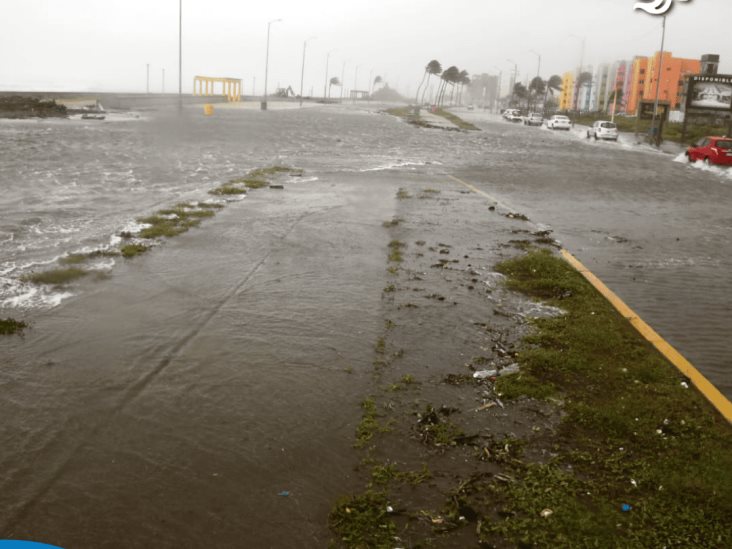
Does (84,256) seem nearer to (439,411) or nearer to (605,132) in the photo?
(439,411)

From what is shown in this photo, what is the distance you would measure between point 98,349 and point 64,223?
646 cm

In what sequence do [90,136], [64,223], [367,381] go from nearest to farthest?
[367,381] < [64,223] < [90,136]

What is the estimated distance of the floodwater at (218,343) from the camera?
3854 millimetres

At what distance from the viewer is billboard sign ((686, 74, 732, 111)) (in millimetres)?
46781

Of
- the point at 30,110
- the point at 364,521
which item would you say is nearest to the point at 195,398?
the point at 364,521

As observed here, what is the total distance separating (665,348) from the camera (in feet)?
21.5

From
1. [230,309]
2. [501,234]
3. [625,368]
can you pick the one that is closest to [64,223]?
[230,309]

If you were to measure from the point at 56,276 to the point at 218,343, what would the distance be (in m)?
2.97

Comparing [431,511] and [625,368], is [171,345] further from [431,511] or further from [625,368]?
[625,368]

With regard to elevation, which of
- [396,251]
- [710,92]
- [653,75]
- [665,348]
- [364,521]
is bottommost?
[364,521]

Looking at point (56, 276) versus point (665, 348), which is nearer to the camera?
point (665, 348)

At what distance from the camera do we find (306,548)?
349 centimetres

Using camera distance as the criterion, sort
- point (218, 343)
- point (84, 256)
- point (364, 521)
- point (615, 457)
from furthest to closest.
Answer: point (84, 256), point (218, 343), point (615, 457), point (364, 521)

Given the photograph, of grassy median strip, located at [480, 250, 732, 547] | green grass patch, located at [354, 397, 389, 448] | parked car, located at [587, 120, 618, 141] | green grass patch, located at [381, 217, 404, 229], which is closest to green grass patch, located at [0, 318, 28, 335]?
green grass patch, located at [354, 397, 389, 448]
